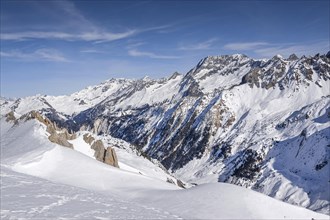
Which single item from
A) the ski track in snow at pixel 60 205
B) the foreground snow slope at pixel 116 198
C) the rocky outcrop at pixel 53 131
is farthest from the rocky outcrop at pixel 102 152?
the ski track in snow at pixel 60 205

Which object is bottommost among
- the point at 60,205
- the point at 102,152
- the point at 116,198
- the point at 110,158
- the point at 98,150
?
the point at 60,205

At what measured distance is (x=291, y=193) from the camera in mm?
197875

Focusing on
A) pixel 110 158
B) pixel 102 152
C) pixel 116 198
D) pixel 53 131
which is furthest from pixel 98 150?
pixel 116 198

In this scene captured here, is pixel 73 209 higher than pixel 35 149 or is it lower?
lower

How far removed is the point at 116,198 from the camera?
33188 mm

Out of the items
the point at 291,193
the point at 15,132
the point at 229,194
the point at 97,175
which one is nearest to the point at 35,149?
the point at 97,175

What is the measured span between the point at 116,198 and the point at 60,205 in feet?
22.2

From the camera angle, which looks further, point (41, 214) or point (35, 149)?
point (35, 149)

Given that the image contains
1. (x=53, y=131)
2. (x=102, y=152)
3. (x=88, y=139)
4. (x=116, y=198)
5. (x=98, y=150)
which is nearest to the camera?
(x=116, y=198)

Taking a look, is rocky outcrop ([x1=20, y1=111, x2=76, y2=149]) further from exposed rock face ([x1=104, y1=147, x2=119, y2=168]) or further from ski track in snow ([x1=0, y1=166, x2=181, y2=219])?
ski track in snow ([x1=0, y1=166, x2=181, y2=219])

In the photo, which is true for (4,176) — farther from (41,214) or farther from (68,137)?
(68,137)

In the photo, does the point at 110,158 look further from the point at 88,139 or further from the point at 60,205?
the point at 60,205

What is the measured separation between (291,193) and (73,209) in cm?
18703

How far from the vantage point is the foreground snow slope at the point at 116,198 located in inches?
1039
